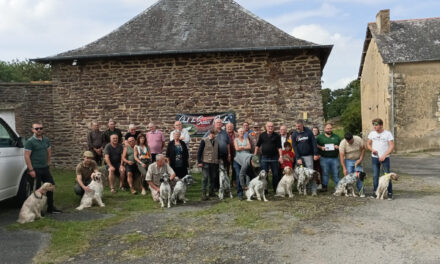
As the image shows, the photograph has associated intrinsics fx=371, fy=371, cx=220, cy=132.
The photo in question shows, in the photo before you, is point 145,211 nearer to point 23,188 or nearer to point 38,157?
point 38,157

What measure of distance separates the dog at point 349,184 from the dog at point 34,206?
19.1 feet

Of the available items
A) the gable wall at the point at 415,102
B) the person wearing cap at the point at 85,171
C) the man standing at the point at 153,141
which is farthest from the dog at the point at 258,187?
the gable wall at the point at 415,102

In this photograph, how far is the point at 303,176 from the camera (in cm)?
814

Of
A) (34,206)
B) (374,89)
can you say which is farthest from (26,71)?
(34,206)

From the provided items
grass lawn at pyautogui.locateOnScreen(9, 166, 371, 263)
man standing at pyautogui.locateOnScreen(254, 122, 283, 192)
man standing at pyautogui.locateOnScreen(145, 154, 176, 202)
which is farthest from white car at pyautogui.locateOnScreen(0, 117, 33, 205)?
man standing at pyautogui.locateOnScreen(254, 122, 283, 192)

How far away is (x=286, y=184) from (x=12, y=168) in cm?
547

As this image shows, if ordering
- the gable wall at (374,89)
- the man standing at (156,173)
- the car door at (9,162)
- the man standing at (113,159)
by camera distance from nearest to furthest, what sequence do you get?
the car door at (9,162)
the man standing at (156,173)
the man standing at (113,159)
the gable wall at (374,89)

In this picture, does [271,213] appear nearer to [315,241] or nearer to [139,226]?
[315,241]

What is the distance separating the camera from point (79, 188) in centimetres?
815

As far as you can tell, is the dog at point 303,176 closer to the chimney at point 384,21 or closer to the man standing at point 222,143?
the man standing at point 222,143

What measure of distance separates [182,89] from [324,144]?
5678 mm

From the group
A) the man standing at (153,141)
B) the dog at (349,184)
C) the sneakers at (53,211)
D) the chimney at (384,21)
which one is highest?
the chimney at (384,21)

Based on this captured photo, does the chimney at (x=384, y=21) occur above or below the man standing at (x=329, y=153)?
above

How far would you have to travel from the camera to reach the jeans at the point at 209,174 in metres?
8.20
